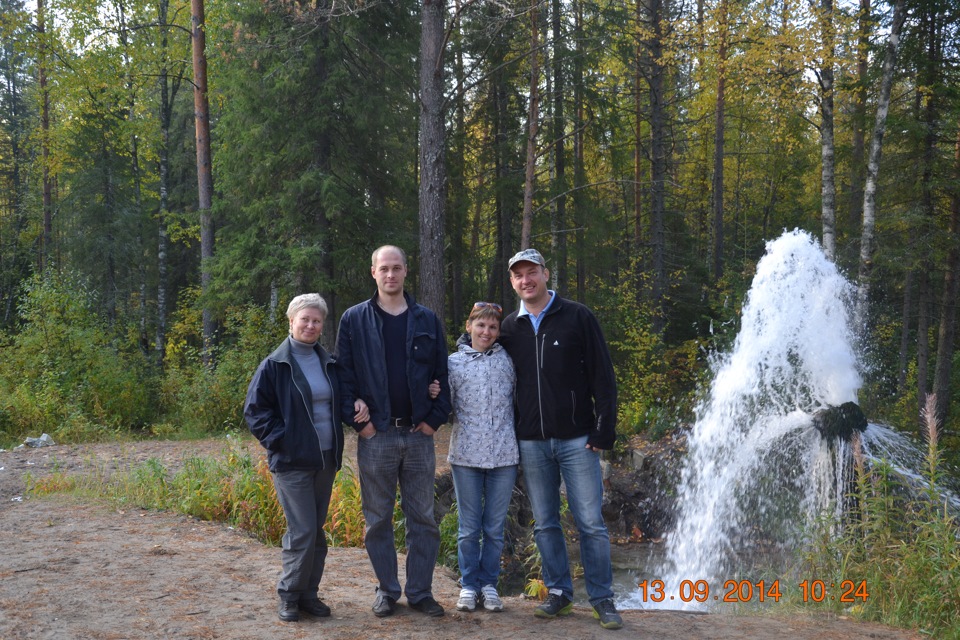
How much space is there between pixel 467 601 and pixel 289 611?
3.33 ft

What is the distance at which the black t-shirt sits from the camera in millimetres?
4039

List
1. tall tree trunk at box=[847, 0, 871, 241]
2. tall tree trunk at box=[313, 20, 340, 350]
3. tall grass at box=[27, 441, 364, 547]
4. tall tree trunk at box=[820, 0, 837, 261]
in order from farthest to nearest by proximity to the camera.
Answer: tall tree trunk at box=[313, 20, 340, 350]
tall tree trunk at box=[847, 0, 871, 241]
tall tree trunk at box=[820, 0, 837, 261]
tall grass at box=[27, 441, 364, 547]

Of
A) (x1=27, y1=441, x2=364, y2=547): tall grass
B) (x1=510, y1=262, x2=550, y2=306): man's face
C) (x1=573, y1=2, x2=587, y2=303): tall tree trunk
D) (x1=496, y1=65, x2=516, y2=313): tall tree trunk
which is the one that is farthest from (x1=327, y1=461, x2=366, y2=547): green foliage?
(x1=496, y1=65, x2=516, y2=313): tall tree trunk

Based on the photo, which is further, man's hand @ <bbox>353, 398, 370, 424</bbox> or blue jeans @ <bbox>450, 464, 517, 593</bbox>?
blue jeans @ <bbox>450, 464, 517, 593</bbox>

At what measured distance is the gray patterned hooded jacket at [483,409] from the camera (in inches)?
161

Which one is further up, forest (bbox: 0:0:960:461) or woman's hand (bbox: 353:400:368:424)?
forest (bbox: 0:0:960:461)

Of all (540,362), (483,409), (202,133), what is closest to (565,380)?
(540,362)

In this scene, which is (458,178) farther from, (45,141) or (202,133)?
(45,141)

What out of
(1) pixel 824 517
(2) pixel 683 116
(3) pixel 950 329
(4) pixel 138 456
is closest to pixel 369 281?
(4) pixel 138 456

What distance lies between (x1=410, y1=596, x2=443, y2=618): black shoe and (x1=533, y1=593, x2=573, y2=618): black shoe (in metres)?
0.57

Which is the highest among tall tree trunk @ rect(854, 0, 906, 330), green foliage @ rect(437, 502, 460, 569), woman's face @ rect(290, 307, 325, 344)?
tall tree trunk @ rect(854, 0, 906, 330)

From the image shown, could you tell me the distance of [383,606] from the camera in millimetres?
4141

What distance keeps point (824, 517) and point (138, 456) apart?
7.92 m
